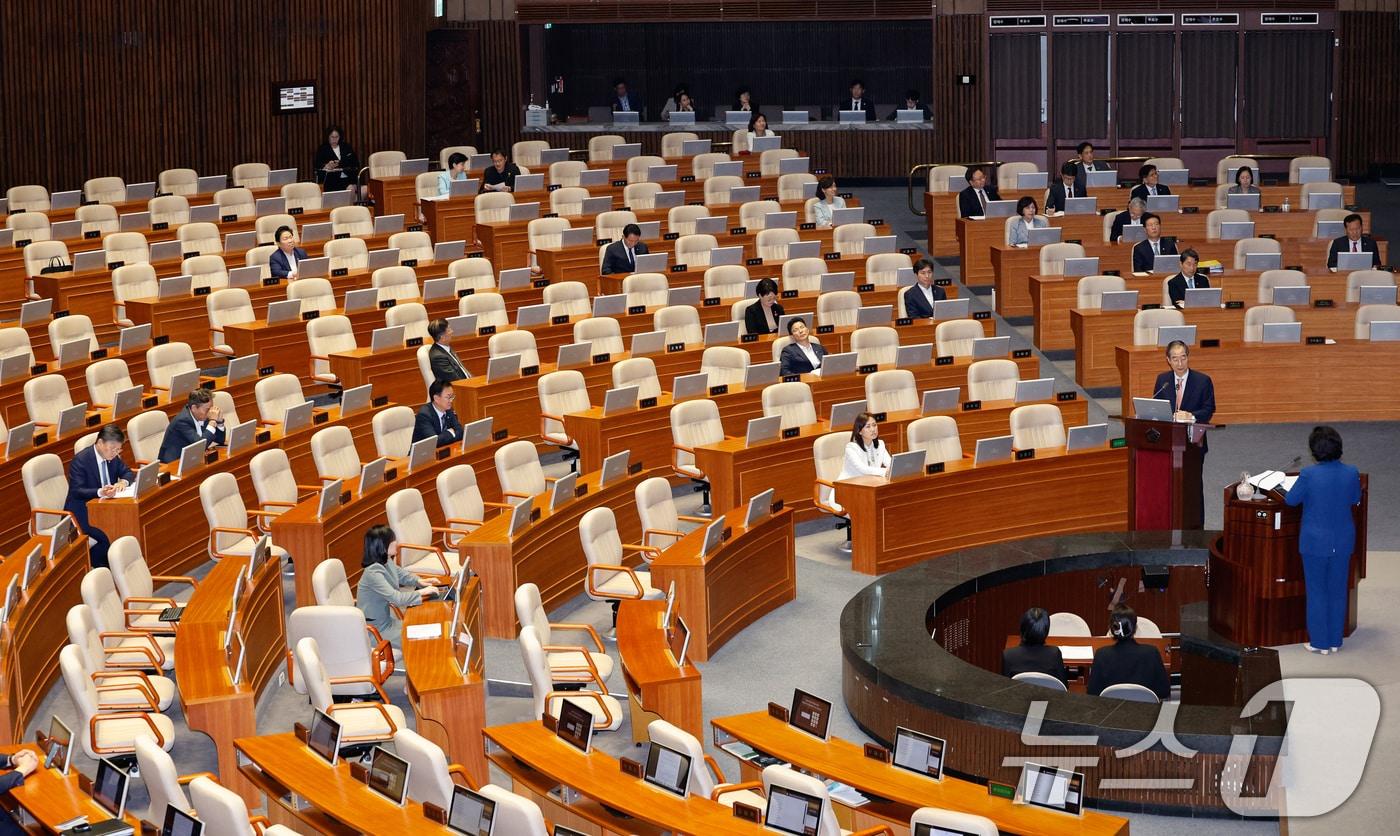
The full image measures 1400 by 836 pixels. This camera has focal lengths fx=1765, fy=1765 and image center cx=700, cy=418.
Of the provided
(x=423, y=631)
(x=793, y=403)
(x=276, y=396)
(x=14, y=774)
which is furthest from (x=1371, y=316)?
(x=14, y=774)

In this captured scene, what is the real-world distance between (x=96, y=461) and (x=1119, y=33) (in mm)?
15574

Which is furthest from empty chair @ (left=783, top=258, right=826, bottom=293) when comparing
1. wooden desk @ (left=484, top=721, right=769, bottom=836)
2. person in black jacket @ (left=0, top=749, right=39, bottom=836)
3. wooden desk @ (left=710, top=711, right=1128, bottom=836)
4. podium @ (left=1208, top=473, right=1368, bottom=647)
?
person in black jacket @ (left=0, top=749, right=39, bottom=836)

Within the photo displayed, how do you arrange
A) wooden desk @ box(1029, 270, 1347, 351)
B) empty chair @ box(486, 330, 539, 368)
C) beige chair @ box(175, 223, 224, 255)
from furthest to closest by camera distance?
1. beige chair @ box(175, 223, 224, 255)
2. wooden desk @ box(1029, 270, 1347, 351)
3. empty chair @ box(486, 330, 539, 368)

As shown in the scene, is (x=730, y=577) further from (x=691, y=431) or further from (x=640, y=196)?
(x=640, y=196)

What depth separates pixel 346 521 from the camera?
10812 millimetres

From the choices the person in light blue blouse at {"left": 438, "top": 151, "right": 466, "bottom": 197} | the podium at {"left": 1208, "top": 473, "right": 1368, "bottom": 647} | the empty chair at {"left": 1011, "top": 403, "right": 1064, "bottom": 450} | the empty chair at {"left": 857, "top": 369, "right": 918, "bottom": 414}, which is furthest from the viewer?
the person in light blue blouse at {"left": 438, "top": 151, "right": 466, "bottom": 197}

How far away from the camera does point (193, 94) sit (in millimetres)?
20281

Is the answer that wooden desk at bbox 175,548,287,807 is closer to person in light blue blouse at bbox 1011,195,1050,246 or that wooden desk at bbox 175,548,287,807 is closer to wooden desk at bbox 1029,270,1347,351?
wooden desk at bbox 1029,270,1347,351

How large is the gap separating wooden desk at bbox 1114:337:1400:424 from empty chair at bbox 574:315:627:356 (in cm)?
407

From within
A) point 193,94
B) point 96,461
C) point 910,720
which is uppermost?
point 193,94

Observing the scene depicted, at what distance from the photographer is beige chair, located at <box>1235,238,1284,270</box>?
16.1m

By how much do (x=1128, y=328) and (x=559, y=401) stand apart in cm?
510

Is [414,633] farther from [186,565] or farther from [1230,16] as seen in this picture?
[1230,16]

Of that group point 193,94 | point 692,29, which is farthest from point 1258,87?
point 193,94
